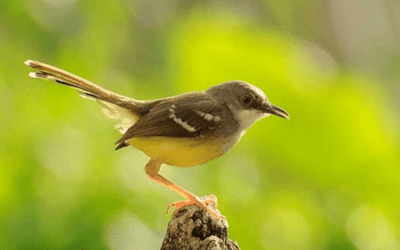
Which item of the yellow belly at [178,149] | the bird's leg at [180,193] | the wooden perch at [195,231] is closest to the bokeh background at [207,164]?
the bird's leg at [180,193]

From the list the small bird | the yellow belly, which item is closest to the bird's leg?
the small bird

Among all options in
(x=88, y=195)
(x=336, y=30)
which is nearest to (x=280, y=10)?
(x=336, y=30)

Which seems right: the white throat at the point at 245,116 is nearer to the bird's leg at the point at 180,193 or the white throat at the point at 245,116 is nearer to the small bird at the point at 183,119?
the small bird at the point at 183,119

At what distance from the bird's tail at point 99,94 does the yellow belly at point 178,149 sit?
0.98ft

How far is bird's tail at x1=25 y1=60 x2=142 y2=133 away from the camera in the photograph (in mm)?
4211

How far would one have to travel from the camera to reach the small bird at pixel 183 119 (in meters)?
4.00

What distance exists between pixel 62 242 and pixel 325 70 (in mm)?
2928

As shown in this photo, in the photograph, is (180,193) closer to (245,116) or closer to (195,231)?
(195,231)

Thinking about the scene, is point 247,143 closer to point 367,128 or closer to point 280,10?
point 367,128

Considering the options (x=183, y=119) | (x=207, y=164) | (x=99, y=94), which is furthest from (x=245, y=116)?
(x=207, y=164)

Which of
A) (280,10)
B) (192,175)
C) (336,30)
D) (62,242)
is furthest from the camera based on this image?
(336,30)

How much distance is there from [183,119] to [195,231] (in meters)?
0.69

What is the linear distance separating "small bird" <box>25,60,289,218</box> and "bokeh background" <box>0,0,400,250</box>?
3.10ft

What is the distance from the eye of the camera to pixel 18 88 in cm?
614
